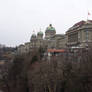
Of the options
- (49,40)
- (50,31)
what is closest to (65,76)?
(49,40)

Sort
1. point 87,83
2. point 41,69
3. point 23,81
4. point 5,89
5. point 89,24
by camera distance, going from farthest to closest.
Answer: point 89,24
point 5,89
point 23,81
point 41,69
point 87,83

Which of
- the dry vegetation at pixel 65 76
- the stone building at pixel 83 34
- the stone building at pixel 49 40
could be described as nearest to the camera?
the dry vegetation at pixel 65 76

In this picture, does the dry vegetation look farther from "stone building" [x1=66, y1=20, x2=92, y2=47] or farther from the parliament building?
"stone building" [x1=66, y1=20, x2=92, y2=47]

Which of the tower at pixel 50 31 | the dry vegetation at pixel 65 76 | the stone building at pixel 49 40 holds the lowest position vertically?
the dry vegetation at pixel 65 76

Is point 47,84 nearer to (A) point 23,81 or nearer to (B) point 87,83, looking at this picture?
(B) point 87,83

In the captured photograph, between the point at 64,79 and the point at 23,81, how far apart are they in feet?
34.2

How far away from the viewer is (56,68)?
23.5 metres

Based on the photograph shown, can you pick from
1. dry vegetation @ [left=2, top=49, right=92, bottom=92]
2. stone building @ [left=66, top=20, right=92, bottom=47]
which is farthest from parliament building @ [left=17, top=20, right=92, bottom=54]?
dry vegetation @ [left=2, top=49, right=92, bottom=92]

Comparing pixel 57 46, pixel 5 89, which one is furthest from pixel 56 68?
pixel 57 46

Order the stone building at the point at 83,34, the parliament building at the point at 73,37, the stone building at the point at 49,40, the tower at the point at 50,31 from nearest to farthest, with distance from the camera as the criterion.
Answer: the stone building at the point at 83,34 → the parliament building at the point at 73,37 → the stone building at the point at 49,40 → the tower at the point at 50,31

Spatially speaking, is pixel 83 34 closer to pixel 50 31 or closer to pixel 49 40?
pixel 49 40

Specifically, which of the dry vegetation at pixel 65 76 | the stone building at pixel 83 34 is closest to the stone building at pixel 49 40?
the stone building at pixel 83 34

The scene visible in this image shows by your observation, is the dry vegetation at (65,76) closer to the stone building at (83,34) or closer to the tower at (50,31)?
the stone building at (83,34)

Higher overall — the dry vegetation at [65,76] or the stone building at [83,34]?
the stone building at [83,34]
